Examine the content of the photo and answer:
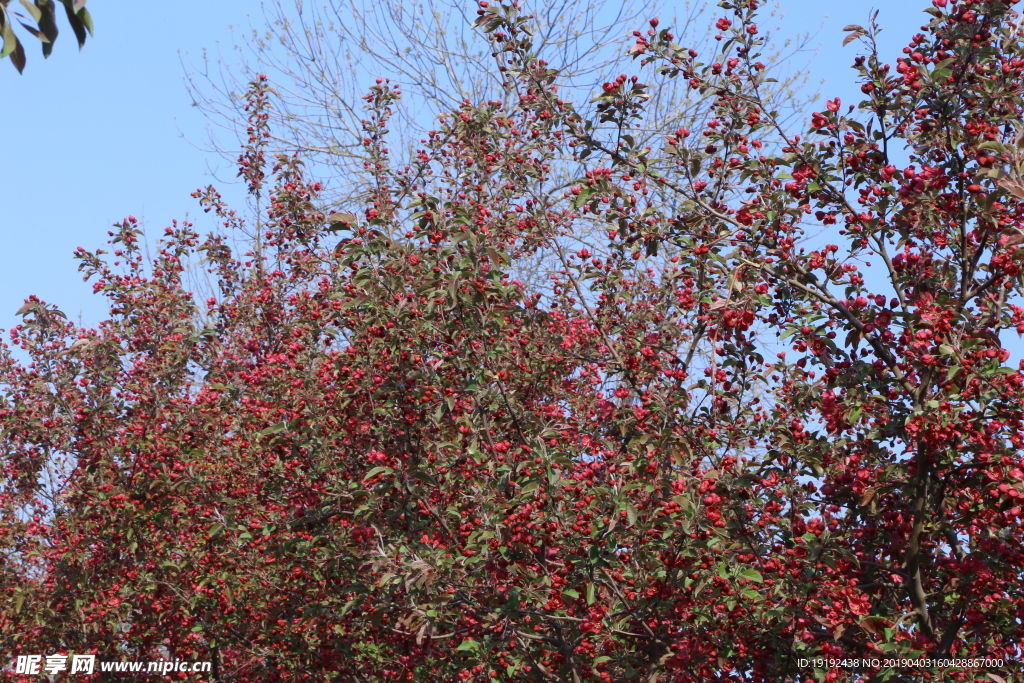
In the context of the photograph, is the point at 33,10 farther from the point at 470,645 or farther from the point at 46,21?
the point at 470,645

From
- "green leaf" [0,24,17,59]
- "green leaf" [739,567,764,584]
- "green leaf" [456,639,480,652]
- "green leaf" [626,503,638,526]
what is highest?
"green leaf" [0,24,17,59]

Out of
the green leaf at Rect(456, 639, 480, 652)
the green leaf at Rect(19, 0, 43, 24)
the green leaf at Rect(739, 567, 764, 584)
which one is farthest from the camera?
the green leaf at Rect(456, 639, 480, 652)

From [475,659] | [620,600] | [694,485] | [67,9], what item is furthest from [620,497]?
[67,9]

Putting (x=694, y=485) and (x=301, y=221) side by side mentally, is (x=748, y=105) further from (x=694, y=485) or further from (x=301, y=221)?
(x=301, y=221)

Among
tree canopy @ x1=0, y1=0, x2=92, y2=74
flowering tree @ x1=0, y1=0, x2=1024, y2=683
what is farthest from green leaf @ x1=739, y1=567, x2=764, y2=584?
tree canopy @ x1=0, y1=0, x2=92, y2=74

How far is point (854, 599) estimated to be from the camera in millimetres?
4754

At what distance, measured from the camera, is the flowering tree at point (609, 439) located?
4.89 meters

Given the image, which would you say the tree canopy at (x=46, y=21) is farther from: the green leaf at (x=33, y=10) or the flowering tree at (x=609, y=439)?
the flowering tree at (x=609, y=439)

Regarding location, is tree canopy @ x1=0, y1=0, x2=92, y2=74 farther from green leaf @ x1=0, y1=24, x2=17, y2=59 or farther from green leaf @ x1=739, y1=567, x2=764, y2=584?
green leaf @ x1=739, y1=567, x2=764, y2=584

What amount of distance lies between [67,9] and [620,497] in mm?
3288

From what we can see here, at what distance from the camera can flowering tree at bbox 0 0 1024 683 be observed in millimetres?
4895

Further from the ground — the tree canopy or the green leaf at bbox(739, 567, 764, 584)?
the tree canopy

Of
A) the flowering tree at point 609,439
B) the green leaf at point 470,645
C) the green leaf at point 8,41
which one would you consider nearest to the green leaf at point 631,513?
the flowering tree at point 609,439

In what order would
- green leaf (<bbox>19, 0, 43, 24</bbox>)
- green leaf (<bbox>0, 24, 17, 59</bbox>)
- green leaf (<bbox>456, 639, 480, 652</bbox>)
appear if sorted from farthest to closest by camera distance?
green leaf (<bbox>456, 639, 480, 652</bbox>) → green leaf (<bbox>19, 0, 43, 24</bbox>) → green leaf (<bbox>0, 24, 17, 59</bbox>)
